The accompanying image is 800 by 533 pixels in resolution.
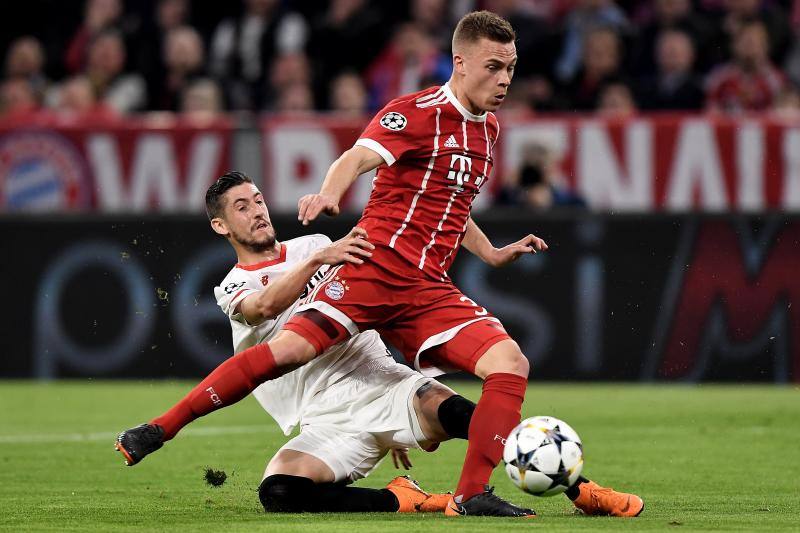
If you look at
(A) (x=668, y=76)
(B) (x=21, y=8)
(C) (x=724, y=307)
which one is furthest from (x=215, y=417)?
(B) (x=21, y=8)

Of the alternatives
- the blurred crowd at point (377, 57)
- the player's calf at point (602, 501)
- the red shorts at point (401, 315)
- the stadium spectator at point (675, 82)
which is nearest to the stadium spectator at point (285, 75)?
the blurred crowd at point (377, 57)

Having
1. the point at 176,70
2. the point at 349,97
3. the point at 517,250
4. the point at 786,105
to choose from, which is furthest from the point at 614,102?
the point at 517,250

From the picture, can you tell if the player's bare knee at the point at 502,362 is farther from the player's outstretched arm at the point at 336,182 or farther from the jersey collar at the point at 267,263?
the jersey collar at the point at 267,263

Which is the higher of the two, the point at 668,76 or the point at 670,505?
the point at 668,76

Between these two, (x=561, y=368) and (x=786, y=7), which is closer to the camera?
(x=561, y=368)

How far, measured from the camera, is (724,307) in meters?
12.3

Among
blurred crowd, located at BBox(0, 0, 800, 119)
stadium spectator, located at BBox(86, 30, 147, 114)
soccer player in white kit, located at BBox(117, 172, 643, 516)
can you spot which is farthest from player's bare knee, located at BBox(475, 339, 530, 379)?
stadium spectator, located at BBox(86, 30, 147, 114)

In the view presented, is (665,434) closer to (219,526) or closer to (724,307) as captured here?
(724,307)

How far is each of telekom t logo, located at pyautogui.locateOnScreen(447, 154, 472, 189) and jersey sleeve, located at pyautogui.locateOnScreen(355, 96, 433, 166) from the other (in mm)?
151

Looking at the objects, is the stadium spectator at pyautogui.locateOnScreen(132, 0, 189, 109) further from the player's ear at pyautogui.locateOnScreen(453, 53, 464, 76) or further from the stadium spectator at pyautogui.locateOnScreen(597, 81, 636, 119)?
the player's ear at pyautogui.locateOnScreen(453, 53, 464, 76)

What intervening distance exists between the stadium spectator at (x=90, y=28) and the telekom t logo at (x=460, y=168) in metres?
10.8

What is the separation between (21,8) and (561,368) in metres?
8.57

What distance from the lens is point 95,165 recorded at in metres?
14.8

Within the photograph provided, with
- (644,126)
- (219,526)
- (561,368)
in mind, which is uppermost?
(644,126)
